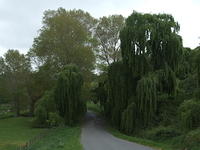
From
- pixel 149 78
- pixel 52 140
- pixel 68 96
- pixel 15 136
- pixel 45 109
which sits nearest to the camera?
pixel 52 140

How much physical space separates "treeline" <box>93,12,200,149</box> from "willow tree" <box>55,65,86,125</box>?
4114mm

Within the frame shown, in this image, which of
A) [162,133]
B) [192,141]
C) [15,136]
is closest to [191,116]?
[192,141]

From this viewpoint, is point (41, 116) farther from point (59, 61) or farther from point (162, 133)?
point (162, 133)

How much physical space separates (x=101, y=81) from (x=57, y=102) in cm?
1168

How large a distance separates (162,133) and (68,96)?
543 inches

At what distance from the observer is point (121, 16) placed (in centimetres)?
5247

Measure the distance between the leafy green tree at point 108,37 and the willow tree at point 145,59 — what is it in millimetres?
20093

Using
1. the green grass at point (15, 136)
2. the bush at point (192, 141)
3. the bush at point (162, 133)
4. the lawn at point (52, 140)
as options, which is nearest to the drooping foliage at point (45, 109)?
the green grass at point (15, 136)

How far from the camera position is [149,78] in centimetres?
2856

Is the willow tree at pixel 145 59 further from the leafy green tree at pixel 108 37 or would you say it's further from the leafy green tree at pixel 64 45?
the leafy green tree at pixel 108 37

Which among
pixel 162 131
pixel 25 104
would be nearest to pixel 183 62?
pixel 162 131

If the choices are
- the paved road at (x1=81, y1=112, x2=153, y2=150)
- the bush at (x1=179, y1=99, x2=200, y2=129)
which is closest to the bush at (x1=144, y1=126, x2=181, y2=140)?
the bush at (x1=179, y1=99, x2=200, y2=129)

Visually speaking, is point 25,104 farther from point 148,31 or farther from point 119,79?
point 148,31

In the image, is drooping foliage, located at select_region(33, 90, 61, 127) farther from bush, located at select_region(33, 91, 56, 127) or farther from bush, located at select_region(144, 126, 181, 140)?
bush, located at select_region(144, 126, 181, 140)
